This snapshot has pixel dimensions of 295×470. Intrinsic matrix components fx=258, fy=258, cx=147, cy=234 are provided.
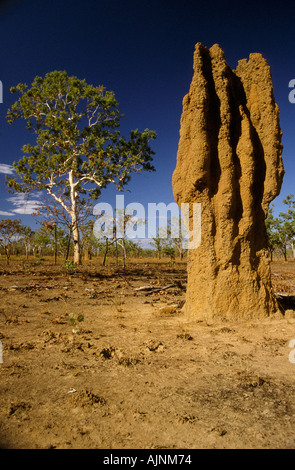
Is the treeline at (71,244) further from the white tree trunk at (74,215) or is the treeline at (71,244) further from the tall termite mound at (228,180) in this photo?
the tall termite mound at (228,180)

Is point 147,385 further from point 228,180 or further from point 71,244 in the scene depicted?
point 71,244

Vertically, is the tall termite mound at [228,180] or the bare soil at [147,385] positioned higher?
the tall termite mound at [228,180]

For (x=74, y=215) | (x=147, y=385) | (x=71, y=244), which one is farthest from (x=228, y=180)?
(x=71, y=244)

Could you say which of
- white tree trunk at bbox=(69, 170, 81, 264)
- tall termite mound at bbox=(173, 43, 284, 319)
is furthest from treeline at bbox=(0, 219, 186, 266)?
tall termite mound at bbox=(173, 43, 284, 319)

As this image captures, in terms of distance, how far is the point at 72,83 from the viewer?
60.5 feet

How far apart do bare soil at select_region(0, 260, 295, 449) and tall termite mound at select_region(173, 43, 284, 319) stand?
58 cm

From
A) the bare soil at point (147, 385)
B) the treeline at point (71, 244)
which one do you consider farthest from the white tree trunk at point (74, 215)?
the bare soil at point (147, 385)

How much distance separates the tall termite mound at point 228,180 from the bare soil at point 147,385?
58 cm

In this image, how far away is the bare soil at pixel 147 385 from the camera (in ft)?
6.66

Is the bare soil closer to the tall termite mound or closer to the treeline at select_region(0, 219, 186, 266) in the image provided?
the tall termite mound

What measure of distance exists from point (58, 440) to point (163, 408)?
3.09 ft

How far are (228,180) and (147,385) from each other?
401cm

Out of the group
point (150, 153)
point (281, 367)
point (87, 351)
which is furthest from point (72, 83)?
point (281, 367)
